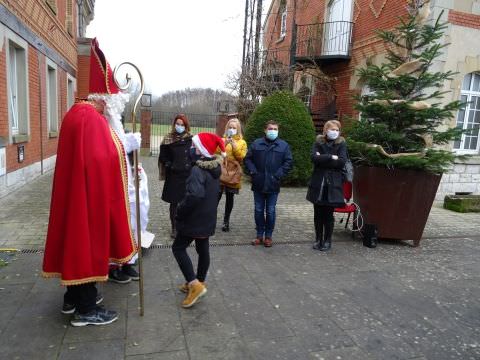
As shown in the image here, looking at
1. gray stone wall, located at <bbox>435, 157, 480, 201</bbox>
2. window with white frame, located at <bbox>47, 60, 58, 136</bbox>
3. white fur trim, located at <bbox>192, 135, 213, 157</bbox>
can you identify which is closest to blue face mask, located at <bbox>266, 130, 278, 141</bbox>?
white fur trim, located at <bbox>192, 135, 213, 157</bbox>

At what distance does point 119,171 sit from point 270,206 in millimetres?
2795

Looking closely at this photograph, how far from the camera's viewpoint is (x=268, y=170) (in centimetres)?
546

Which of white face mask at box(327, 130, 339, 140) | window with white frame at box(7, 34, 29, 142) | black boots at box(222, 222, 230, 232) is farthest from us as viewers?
window with white frame at box(7, 34, 29, 142)

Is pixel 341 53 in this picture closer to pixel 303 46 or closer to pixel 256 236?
pixel 303 46

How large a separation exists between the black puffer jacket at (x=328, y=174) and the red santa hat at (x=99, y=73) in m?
3.02

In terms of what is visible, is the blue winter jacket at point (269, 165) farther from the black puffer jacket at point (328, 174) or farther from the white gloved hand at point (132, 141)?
the white gloved hand at point (132, 141)

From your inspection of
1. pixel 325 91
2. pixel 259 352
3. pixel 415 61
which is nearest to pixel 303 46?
pixel 325 91

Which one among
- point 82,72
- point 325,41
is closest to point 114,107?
point 325,41

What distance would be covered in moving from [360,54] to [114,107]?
10.6 meters

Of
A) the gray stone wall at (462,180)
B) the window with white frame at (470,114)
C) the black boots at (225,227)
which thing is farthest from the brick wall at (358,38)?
the black boots at (225,227)

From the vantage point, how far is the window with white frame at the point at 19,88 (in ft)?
28.2

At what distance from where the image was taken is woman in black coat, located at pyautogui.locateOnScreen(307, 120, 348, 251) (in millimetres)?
5293

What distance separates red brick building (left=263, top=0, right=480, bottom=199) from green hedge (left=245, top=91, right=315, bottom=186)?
1.45 m

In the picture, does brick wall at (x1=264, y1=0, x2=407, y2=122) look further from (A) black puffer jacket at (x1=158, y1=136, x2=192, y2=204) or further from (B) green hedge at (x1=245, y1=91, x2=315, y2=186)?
(A) black puffer jacket at (x1=158, y1=136, x2=192, y2=204)
